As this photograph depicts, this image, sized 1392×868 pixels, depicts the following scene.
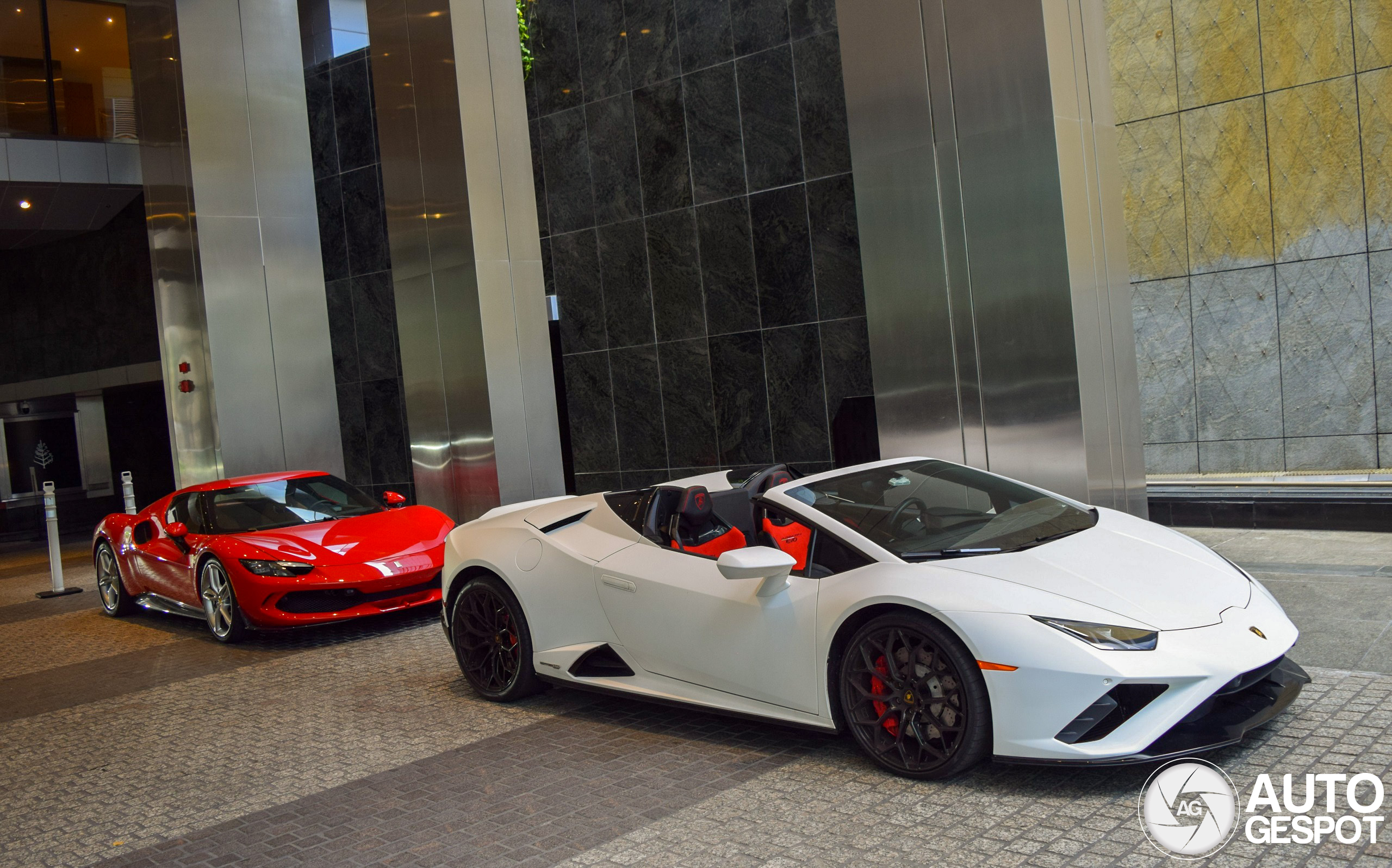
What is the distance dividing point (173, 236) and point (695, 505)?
11604 mm

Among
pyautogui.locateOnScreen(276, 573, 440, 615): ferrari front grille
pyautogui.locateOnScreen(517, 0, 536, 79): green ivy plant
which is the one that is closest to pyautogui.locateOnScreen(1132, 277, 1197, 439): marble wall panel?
pyautogui.locateOnScreen(276, 573, 440, 615): ferrari front grille

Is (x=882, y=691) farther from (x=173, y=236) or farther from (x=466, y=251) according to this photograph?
(x=173, y=236)

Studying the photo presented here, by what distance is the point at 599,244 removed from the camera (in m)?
13.7

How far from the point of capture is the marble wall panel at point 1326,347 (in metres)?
10.0

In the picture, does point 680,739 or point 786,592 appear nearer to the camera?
point 786,592

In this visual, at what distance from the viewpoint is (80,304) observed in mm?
22438

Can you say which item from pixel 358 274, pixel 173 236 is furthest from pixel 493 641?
pixel 358 274

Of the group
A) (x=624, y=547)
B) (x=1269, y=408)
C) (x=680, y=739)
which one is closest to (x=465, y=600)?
(x=624, y=547)

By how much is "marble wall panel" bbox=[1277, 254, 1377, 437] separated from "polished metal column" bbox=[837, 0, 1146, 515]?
3.77 metres

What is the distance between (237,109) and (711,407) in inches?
296

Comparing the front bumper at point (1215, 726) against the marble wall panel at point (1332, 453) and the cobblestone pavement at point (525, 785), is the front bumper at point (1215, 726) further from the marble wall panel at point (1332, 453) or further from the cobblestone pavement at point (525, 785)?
the marble wall panel at point (1332, 453)

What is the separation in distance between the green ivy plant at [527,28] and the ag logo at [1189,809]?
12600mm

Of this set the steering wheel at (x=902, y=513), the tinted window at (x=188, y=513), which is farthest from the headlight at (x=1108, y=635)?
the tinted window at (x=188, y=513)

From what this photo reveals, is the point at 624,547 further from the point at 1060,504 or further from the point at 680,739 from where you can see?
the point at 1060,504
